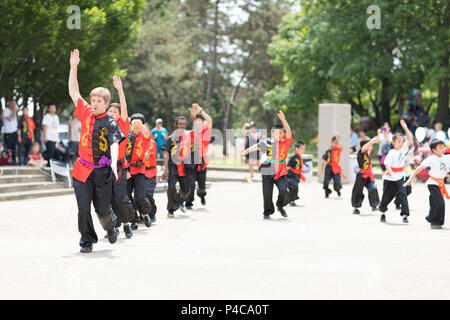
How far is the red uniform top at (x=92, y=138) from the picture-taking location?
892 cm

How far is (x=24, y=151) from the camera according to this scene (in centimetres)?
2008

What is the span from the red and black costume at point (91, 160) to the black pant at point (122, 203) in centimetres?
120

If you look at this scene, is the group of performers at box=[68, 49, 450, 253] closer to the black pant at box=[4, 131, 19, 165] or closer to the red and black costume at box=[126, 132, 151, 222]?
the red and black costume at box=[126, 132, 151, 222]

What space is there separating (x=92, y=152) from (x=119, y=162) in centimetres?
153

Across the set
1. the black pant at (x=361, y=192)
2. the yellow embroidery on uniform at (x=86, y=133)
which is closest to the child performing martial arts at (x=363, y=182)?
the black pant at (x=361, y=192)

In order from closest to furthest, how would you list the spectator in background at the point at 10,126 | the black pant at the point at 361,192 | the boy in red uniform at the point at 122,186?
the boy in red uniform at the point at 122,186 → the black pant at the point at 361,192 → the spectator in background at the point at 10,126

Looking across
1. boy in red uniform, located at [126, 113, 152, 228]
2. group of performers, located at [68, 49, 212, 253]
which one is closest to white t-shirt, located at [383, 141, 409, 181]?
group of performers, located at [68, 49, 212, 253]

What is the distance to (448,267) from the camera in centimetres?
815

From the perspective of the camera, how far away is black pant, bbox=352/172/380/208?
1433 centimetres

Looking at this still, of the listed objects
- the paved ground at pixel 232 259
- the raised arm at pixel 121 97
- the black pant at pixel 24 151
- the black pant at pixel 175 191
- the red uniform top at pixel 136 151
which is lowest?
the paved ground at pixel 232 259

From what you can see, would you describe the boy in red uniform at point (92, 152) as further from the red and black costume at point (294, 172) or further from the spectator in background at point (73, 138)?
the spectator in background at point (73, 138)

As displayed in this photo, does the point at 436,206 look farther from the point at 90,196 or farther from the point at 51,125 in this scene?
the point at 51,125

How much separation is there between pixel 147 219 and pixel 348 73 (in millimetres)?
21464
